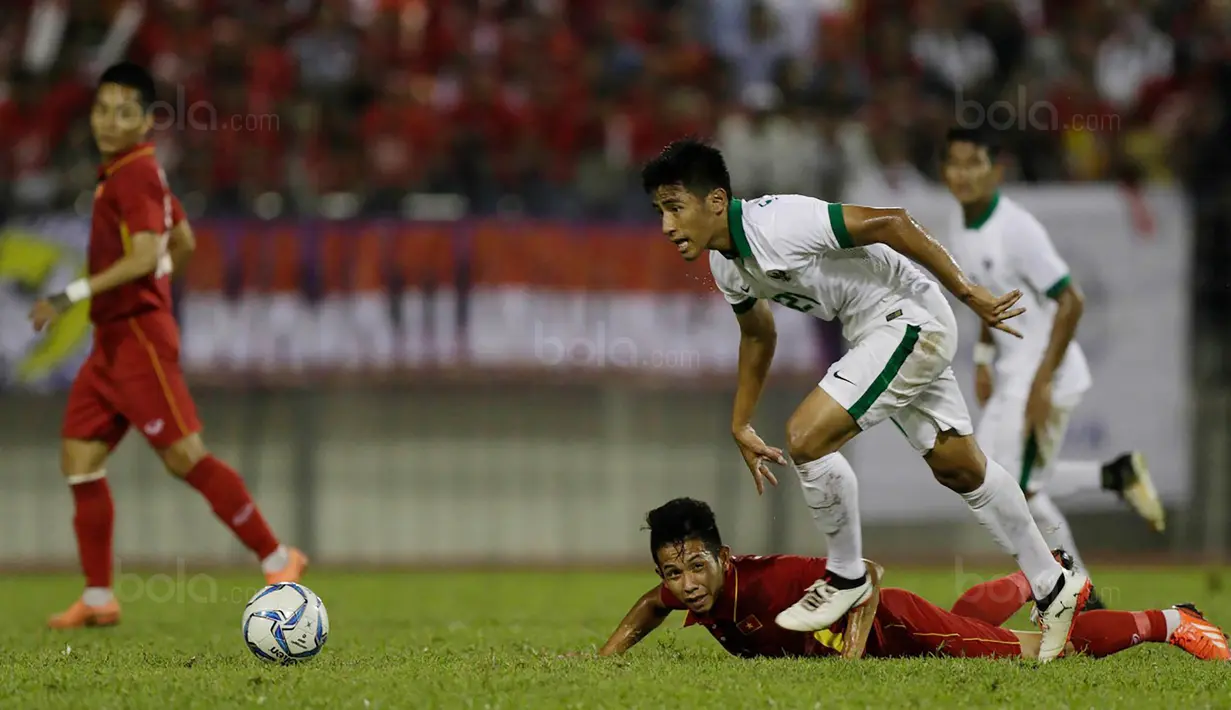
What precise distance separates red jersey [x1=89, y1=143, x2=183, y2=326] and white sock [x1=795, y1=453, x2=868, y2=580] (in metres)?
3.97

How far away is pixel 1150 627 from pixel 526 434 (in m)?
7.59

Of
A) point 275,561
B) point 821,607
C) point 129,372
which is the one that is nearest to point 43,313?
point 129,372

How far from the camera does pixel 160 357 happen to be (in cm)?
866

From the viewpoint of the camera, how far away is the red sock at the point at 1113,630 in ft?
22.0

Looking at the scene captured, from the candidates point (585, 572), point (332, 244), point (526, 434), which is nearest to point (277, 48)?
point (332, 244)

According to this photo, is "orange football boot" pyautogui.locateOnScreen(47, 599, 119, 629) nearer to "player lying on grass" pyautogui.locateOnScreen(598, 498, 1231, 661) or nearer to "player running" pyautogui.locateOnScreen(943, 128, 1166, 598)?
"player lying on grass" pyautogui.locateOnScreen(598, 498, 1231, 661)

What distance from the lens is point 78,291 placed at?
8.24m

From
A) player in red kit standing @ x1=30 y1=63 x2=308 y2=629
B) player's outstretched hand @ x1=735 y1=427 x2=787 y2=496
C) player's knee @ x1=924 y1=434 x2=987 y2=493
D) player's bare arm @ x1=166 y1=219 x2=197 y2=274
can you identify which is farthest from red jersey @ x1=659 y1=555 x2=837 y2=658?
player's bare arm @ x1=166 y1=219 x2=197 y2=274

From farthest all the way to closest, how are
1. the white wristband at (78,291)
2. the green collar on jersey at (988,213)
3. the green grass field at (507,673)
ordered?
the green collar on jersey at (988,213), the white wristband at (78,291), the green grass field at (507,673)

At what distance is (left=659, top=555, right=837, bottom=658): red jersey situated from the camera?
6582 mm

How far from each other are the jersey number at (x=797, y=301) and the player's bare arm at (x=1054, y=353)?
2.18m

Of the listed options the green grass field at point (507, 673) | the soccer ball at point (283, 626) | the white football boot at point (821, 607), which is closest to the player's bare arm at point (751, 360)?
the white football boot at point (821, 607)

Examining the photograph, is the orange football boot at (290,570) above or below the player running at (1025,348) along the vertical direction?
below

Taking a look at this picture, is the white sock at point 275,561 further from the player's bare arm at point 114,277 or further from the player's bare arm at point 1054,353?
the player's bare arm at point 1054,353
